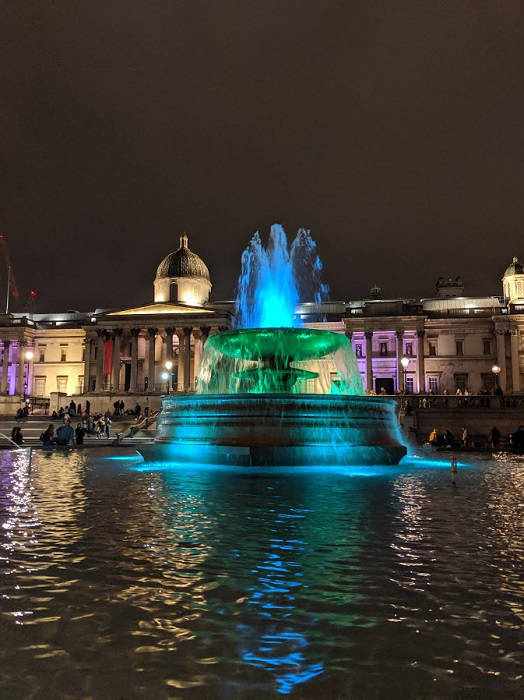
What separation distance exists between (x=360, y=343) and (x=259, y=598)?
59704mm

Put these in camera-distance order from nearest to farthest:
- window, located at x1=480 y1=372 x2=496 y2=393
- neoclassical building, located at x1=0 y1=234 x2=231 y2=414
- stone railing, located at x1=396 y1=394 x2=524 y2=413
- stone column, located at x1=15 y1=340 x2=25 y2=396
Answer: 1. stone railing, located at x1=396 y1=394 x2=524 y2=413
2. neoclassical building, located at x1=0 y1=234 x2=231 y2=414
3. window, located at x1=480 y1=372 x2=496 y2=393
4. stone column, located at x1=15 y1=340 x2=25 y2=396

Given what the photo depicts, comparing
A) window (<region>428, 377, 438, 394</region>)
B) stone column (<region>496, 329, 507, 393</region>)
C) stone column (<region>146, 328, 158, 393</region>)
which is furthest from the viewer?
window (<region>428, 377, 438, 394</region>)

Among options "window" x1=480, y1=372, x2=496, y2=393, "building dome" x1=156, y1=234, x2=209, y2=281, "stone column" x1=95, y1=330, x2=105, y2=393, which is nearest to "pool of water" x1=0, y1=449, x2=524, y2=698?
"stone column" x1=95, y1=330, x2=105, y2=393

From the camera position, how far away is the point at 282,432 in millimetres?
13859

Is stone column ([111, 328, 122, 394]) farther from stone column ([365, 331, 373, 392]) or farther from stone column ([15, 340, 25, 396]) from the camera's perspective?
stone column ([365, 331, 373, 392])

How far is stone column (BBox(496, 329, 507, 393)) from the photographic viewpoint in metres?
59.8

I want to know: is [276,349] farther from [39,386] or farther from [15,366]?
[39,386]

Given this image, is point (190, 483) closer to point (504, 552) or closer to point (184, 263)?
point (504, 552)

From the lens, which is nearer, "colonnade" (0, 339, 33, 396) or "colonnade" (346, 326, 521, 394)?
"colonnade" (346, 326, 521, 394)

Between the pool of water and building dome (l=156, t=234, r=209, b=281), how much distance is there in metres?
62.3

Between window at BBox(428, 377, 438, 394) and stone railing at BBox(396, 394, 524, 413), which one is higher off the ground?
window at BBox(428, 377, 438, 394)

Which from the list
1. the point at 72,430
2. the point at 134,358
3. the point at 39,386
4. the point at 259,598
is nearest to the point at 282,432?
the point at 259,598

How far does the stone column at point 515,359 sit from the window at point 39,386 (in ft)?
167

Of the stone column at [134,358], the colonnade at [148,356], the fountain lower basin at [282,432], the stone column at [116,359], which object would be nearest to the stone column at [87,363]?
the colonnade at [148,356]
